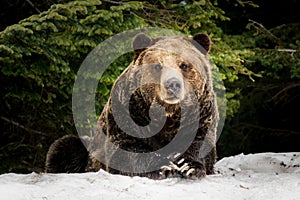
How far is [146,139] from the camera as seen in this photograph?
408cm

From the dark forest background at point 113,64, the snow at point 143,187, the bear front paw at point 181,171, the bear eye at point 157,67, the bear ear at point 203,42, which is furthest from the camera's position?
the dark forest background at point 113,64

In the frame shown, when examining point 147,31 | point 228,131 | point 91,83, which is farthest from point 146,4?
point 228,131

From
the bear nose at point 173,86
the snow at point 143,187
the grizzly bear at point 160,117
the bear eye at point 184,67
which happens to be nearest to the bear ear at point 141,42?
the grizzly bear at point 160,117

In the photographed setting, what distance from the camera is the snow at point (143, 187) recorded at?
10.4ft

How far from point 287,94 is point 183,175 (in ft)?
21.2

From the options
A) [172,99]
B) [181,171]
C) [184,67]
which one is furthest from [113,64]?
[181,171]

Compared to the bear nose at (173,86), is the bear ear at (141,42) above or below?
above

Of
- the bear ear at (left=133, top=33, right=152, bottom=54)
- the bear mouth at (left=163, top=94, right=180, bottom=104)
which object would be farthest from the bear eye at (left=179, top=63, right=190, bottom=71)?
the bear ear at (left=133, top=33, right=152, bottom=54)

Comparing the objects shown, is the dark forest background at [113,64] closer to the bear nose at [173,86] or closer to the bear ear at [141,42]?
the bear ear at [141,42]

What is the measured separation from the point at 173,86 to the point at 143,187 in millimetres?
785

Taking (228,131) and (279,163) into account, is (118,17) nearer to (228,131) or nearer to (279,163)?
(279,163)

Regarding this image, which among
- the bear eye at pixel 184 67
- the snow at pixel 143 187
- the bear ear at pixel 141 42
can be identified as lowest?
the snow at pixel 143 187

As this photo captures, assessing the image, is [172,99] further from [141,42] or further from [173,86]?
[141,42]

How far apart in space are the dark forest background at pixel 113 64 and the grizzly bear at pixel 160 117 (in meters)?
1.43
